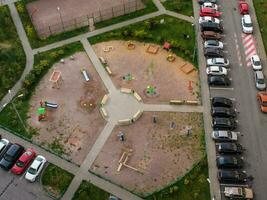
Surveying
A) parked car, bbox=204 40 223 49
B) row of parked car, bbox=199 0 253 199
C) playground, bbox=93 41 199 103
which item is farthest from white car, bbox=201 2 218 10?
playground, bbox=93 41 199 103

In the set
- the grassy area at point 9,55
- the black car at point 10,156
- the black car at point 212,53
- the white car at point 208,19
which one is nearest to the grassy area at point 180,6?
the white car at point 208,19

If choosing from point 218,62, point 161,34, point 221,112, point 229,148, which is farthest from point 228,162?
point 161,34

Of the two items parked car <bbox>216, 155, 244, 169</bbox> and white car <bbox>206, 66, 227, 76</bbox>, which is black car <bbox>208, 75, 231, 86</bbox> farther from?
parked car <bbox>216, 155, 244, 169</bbox>

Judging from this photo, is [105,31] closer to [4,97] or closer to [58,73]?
[58,73]

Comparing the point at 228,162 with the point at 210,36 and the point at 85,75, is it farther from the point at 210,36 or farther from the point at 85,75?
the point at 85,75

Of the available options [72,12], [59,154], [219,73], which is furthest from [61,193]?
[72,12]
